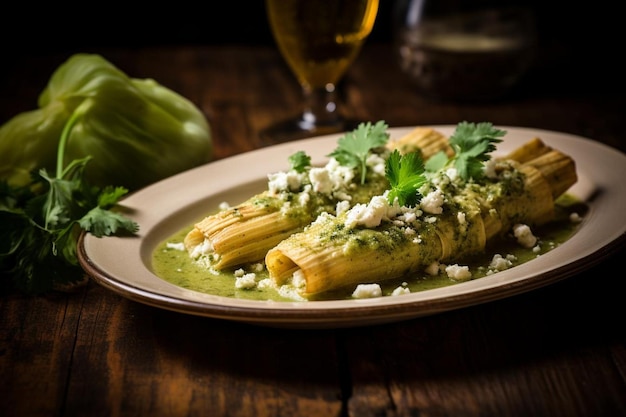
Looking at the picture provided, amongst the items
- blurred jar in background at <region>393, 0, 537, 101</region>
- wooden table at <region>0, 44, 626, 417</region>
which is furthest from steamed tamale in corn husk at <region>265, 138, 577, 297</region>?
blurred jar in background at <region>393, 0, 537, 101</region>

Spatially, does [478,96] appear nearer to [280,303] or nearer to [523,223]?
[523,223]

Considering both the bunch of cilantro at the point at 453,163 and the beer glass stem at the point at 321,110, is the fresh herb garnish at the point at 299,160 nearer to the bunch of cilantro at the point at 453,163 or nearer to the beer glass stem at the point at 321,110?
the bunch of cilantro at the point at 453,163

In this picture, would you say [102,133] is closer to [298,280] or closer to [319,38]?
[319,38]

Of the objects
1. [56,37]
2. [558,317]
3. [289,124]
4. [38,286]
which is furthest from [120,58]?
[558,317]

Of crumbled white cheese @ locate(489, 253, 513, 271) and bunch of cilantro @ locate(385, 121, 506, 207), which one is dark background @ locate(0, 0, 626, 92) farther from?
crumbled white cheese @ locate(489, 253, 513, 271)

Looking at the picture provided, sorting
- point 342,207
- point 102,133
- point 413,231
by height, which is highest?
point 102,133

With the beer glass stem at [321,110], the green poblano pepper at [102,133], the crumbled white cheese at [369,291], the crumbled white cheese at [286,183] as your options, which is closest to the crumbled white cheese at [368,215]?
the crumbled white cheese at [369,291]

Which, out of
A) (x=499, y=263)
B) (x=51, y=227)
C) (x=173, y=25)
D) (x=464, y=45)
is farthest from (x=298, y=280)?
(x=173, y=25)
